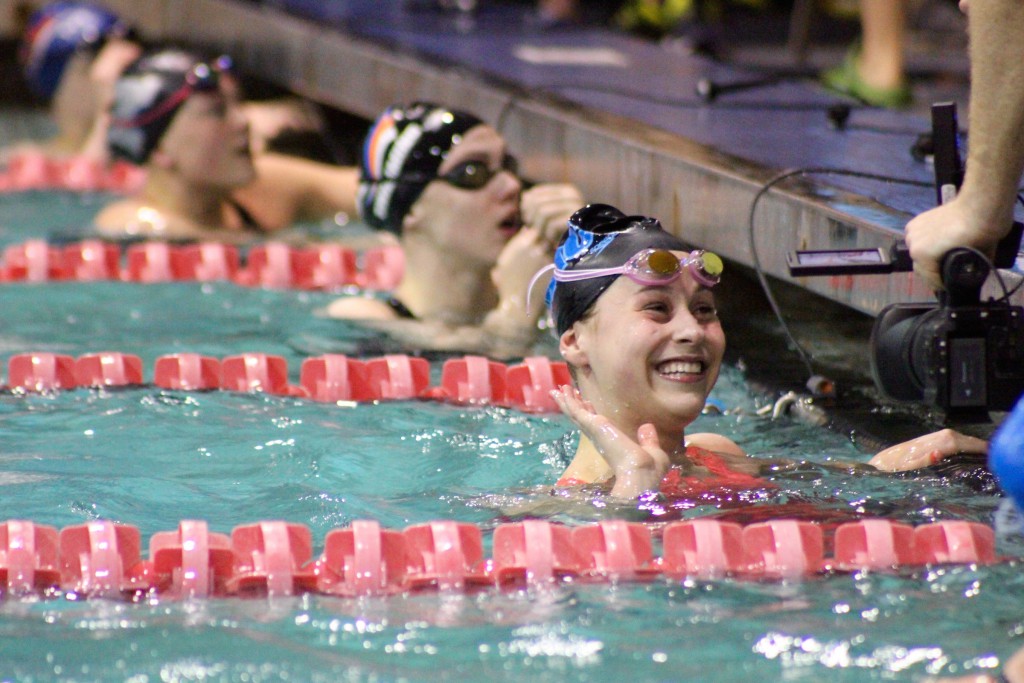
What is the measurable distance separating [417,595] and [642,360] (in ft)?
2.53

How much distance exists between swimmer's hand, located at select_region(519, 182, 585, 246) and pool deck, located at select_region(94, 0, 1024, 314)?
462 mm

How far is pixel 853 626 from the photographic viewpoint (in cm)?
270

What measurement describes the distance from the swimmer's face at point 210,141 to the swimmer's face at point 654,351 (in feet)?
12.2

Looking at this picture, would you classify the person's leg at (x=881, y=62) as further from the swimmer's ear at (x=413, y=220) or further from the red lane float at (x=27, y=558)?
the red lane float at (x=27, y=558)

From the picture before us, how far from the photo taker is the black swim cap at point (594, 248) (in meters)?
3.47

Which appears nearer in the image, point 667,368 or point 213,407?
point 667,368

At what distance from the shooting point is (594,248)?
3.52 m

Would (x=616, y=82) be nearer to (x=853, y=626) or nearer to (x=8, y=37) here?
(x=853, y=626)

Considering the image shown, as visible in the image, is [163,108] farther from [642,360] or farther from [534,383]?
[642,360]

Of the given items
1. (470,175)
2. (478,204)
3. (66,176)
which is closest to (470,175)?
(470,175)

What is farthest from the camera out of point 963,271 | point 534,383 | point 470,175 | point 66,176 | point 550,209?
point 66,176

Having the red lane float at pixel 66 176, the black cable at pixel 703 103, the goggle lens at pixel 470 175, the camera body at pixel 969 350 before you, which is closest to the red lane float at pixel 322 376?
the goggle lens at pixel 470 175

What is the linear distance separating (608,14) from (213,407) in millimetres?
7493

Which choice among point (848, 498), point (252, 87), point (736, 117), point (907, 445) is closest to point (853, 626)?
point (848, 498)
